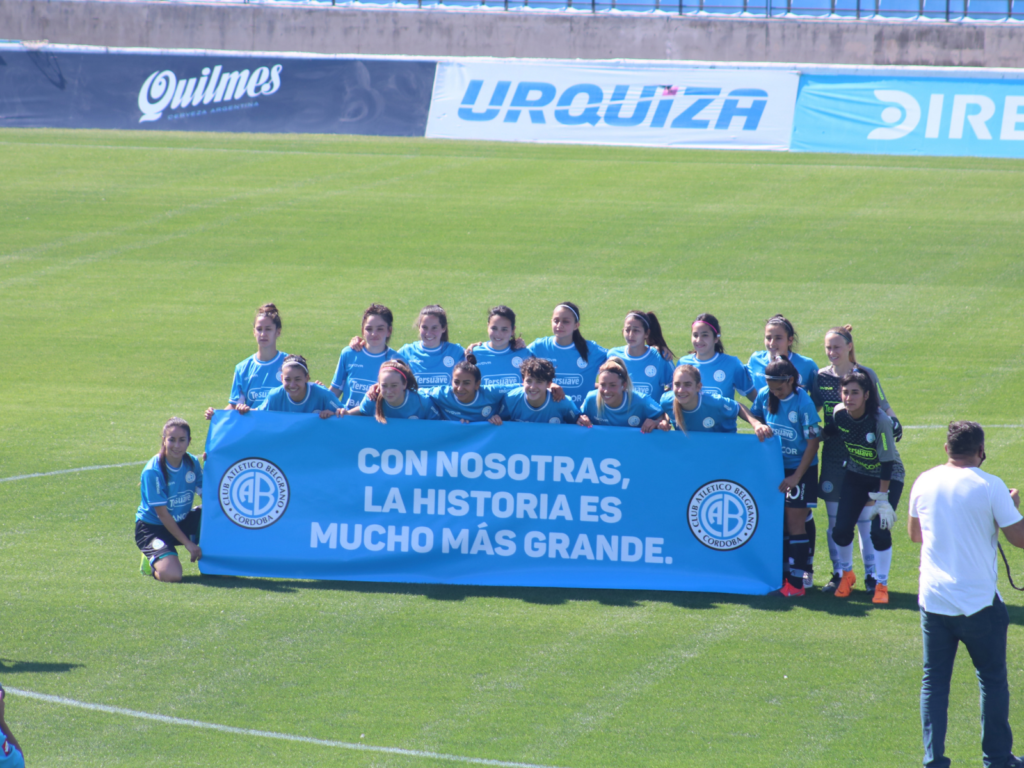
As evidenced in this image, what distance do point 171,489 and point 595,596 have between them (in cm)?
332

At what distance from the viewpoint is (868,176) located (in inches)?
1034

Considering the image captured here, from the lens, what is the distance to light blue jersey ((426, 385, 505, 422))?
8.93 m

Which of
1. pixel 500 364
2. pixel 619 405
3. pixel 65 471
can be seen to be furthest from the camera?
pixel 65 471

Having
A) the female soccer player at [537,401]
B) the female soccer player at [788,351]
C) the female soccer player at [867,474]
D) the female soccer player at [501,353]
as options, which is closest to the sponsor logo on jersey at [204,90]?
the female soccer player at [501,353]

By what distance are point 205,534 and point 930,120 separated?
74.2 feet

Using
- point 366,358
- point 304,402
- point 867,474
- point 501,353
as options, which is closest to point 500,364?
point 501,353

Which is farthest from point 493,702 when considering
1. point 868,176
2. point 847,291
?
point 868,176

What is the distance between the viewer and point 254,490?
893 cm

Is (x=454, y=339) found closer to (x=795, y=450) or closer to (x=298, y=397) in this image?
(x=298, y=397)

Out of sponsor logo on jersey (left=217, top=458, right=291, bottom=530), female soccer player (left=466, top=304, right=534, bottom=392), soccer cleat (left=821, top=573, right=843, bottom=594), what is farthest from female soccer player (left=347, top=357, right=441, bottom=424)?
soccer cleat (left=821, top=573, right=843, bottom=594)

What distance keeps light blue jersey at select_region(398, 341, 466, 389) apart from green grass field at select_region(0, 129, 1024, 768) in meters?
2.07

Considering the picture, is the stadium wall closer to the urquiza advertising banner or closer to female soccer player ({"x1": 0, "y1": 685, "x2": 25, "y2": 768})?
the urquiza advertising banner

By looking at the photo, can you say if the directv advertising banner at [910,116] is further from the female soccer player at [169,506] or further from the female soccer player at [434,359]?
the female soccer player at [169,506]

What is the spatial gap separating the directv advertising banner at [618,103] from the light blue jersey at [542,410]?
2049 centimetres
